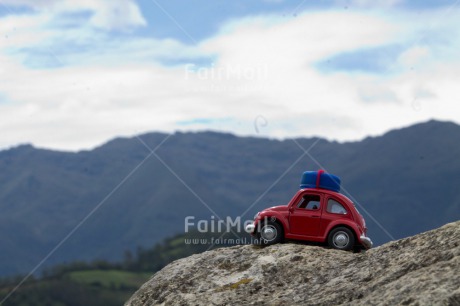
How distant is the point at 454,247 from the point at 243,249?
4203 millimetres

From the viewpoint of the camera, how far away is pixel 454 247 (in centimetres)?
1027

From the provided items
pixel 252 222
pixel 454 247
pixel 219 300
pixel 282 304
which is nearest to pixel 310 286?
pixel 282 304

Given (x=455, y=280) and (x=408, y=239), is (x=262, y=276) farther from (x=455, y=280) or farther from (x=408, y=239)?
(x=455, y=280)

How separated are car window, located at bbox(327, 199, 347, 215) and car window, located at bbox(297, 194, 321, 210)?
217 mm

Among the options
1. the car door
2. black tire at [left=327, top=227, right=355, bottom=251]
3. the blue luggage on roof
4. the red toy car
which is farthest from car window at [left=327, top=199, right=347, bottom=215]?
black tire at [left=327, top=227, right=355, bottom=251]

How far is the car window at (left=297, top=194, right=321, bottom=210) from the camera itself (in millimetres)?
14798

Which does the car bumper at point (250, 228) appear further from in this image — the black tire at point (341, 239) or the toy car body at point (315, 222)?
the black tire at point (341, 239)

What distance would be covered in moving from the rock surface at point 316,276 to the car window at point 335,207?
1.47 metres

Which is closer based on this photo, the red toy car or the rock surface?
the rock surface

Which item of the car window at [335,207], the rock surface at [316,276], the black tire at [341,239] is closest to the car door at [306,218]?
the car window at [335,207]

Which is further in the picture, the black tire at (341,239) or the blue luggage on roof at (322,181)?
the blue luggage on roof at (322,181)

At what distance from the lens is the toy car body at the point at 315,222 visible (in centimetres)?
1387

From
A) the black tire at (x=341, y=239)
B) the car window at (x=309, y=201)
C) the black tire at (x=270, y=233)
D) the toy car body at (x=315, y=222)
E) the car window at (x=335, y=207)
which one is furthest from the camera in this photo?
the car window at (x=309, y=201)

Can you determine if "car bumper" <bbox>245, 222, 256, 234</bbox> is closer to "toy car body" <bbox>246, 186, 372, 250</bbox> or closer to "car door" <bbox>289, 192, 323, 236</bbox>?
"toy car body" <bbox>246, 186, 372, 250</bbox>
